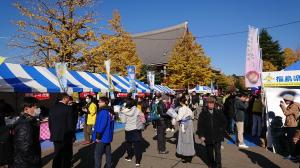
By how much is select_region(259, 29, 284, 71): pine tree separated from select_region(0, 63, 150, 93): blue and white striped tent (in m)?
→ 36.9

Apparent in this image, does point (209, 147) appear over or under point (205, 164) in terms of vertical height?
over

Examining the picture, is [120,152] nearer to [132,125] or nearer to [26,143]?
[132,125]

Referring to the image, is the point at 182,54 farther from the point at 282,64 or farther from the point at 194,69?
the point at 282,64

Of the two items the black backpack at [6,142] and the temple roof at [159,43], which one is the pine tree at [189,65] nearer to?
the temple roof at [159,43]

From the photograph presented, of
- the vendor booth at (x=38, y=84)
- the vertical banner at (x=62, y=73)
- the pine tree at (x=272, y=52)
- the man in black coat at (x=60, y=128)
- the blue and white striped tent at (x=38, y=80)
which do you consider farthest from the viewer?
the pine tree at (x=272, y=52)

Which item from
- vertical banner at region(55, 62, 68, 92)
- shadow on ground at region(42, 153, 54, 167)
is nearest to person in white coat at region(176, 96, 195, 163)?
shadow on ground at region(42, 153, 54, 167)

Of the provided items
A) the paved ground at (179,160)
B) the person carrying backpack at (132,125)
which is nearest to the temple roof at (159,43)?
the paved ground at (179,160)

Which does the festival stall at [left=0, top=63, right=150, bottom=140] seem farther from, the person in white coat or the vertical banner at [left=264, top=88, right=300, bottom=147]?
the vertical banner at [left=264, top=88, right=300, bottom=147]

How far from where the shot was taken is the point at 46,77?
13781 millimetres

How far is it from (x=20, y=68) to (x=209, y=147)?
9.64 metres

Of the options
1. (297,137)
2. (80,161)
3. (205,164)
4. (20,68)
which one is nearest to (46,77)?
(20,68)

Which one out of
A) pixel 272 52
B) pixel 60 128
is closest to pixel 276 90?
pixel 60 128

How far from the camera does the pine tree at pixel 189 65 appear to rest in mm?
37969

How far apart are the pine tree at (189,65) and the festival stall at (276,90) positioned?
2757cm
